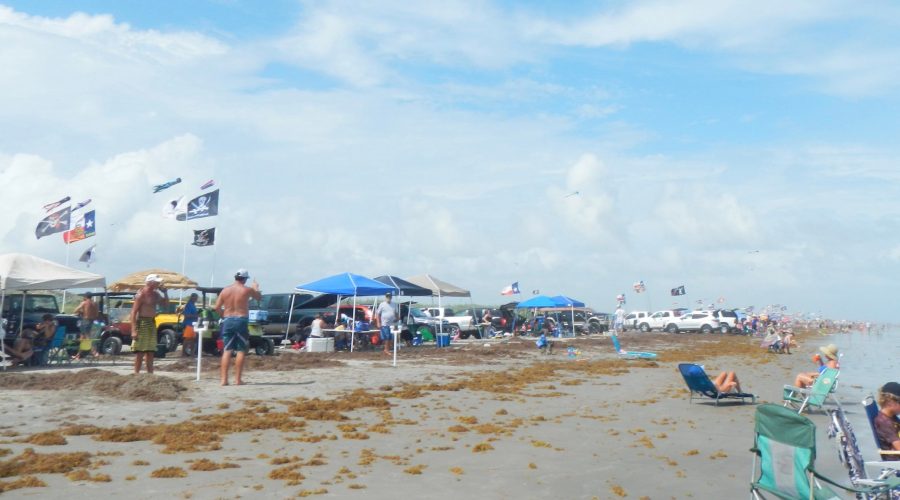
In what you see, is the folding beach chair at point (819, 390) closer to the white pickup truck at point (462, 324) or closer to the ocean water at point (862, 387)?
the ocean water at point (862, 387)

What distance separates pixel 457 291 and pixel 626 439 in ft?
68.5

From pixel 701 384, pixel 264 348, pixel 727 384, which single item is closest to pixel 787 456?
pixel 701 384

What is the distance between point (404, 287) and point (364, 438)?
17964 millimetres

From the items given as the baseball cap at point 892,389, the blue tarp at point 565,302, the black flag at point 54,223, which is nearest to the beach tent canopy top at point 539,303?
the blue tarp at point 565,302

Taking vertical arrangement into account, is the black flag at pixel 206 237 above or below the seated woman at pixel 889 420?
above

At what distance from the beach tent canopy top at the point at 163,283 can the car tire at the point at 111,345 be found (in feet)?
20.3

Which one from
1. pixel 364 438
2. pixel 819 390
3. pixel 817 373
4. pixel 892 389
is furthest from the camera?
pixel 817 373

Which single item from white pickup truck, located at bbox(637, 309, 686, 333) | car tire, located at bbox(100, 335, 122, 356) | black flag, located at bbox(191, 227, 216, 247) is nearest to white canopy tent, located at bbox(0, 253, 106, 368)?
car tire, located at bbox(100, 335, 122, 356)

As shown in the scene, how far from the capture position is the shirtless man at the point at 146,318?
12.8 meters

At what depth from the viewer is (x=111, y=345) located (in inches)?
782

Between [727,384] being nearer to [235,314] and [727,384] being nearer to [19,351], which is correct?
[235,314]

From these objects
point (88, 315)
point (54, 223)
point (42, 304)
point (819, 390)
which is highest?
point (54, 223)

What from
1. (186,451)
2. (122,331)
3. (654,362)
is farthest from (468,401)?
(122,331)

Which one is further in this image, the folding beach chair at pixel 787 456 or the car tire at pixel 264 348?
→ the car tire at pixel 264 348
